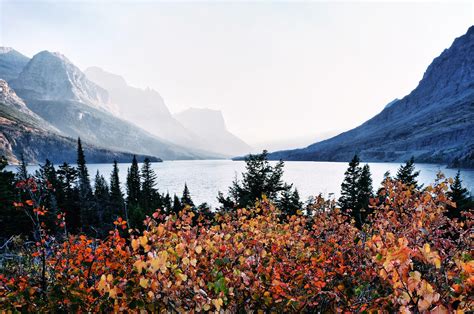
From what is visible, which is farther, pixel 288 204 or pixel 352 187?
pixel 352 187

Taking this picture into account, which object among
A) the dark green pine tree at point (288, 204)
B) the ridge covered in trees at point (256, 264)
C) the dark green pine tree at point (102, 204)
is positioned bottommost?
the dark green pine tree at point (102, 204)

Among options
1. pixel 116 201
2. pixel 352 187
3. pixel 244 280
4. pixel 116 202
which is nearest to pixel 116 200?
pixel 116 201

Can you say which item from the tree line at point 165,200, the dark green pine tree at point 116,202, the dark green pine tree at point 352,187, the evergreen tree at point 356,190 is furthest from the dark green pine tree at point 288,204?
the dark green pine tree at point 116,202

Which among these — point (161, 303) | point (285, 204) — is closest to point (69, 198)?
point (285, 204)

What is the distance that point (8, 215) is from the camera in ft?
101

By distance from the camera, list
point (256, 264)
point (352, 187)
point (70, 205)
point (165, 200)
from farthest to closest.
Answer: point (165, 200) → point (70, 205) → point (352, 187) → point (256, 264)

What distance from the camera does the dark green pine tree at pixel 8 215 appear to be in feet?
95.9

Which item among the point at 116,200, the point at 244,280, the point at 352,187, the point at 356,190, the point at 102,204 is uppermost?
the point at 244,280

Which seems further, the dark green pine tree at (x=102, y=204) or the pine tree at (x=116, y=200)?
the pine tree at (x=116, y=200)

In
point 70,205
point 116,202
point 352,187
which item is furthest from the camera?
point 116,202

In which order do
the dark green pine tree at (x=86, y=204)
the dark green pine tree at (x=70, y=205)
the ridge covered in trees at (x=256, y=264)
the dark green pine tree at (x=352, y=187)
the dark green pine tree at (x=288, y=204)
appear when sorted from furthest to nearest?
the dark green pine tree at (x=86, y=204) < the dark green pine tree at (x=70, y=205) < the dark green pine tree at (x=352, y=187) < the dark green pine tree at (x=288, y=204) < the ridge covered in trees at (x=256, y=264)

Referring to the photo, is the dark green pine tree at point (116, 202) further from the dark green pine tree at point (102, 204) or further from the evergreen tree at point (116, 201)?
the dark green pine tree at point (102, 204)

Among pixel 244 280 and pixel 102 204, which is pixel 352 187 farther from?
pixel 102 204

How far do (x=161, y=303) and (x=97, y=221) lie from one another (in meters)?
56.3
